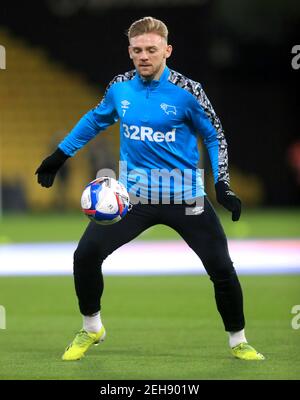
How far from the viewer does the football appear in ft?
24.8

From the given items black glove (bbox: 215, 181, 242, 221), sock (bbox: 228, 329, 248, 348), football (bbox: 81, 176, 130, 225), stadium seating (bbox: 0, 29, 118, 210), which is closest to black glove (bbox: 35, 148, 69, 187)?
football (bbox: 81, 176, 130, 225)

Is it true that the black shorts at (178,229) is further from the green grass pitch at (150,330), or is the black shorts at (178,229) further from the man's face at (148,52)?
the man's face at (148,52)

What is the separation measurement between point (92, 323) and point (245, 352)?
1.16 m

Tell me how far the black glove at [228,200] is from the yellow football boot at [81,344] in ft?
4.49

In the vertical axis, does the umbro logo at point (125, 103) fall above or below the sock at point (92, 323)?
above

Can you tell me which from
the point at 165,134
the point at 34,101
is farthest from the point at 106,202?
the point at 34,101

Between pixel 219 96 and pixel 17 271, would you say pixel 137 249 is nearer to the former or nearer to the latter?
pixel 17 271

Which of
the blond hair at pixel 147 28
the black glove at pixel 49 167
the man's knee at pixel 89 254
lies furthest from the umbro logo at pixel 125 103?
the man's knee at pixel 89 254

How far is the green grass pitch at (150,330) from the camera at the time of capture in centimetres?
730

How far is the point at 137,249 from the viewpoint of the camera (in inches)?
667

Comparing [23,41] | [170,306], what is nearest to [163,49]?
[170,306]

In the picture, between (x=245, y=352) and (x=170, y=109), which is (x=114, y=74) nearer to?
(x=170, y=109)

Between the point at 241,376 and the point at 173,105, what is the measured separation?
1977 millimetres

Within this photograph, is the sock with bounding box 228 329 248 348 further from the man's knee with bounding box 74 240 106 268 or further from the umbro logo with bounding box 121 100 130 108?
the umbro logo with bounding box 121 100 130 108
